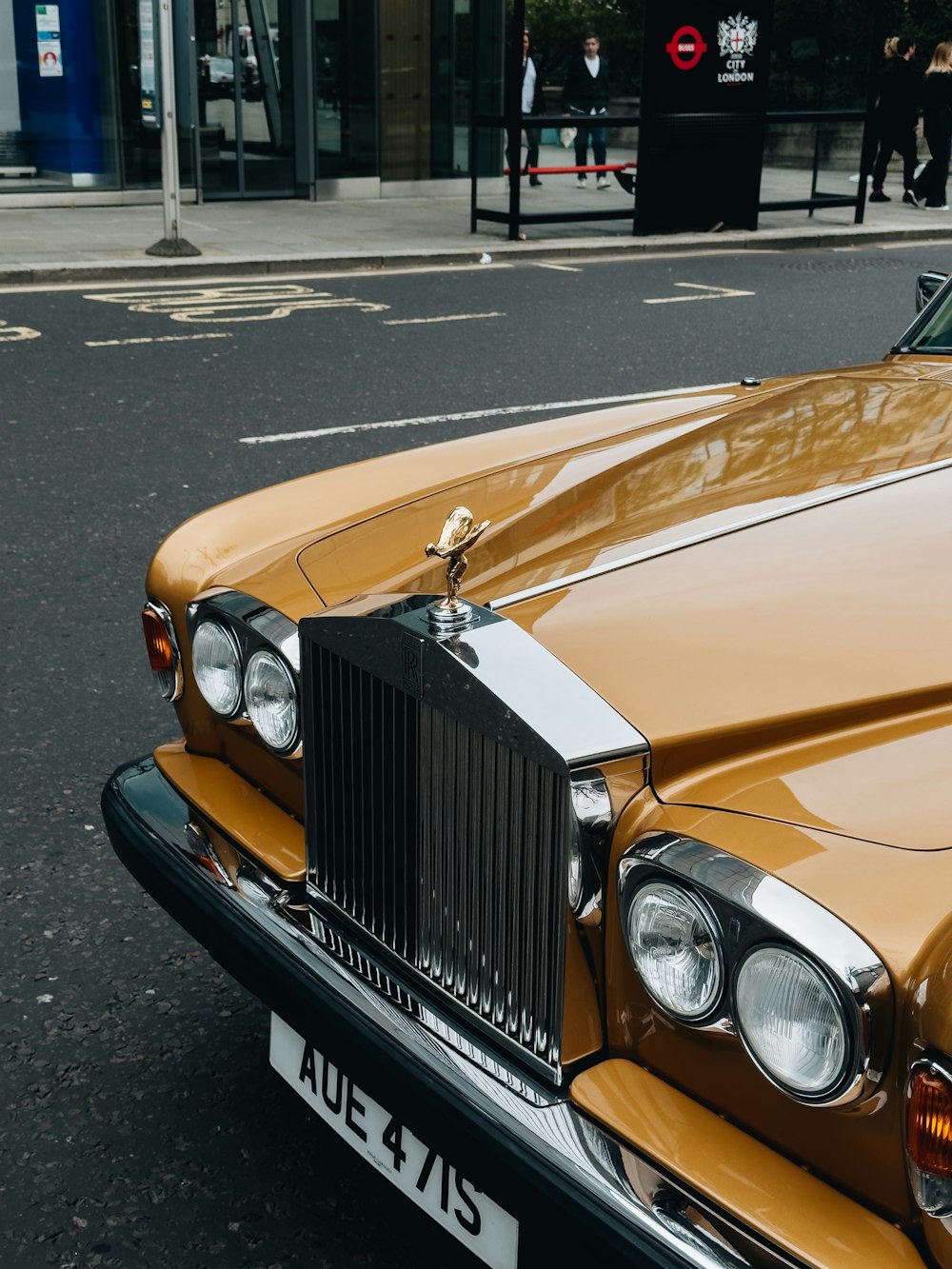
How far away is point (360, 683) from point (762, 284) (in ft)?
35.7

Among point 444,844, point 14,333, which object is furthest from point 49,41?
point 444,844

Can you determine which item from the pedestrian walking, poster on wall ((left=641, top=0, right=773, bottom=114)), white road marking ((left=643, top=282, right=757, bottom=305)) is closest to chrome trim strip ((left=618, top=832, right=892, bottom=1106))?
white road marking ((left=643, top=282, right=757, bottom=305))

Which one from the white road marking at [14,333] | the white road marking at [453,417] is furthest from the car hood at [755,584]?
the white road marking at [14,333]

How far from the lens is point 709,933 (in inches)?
61.9

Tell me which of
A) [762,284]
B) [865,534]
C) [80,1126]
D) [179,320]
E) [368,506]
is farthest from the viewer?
[762,284]

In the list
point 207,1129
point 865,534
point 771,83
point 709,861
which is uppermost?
point 771,83

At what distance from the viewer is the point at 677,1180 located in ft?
5.06

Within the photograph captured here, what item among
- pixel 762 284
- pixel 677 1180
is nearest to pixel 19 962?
pixel 677 1180

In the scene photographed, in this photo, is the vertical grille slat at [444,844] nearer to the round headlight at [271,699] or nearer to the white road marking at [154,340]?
the round headlight at [271,699]

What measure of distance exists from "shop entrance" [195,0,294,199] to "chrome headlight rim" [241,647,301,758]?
1526cm

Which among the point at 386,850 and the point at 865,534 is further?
the point at 865,534

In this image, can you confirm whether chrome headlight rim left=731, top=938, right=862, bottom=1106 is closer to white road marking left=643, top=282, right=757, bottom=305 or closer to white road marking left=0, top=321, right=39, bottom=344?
white road marking left=0, top=321, right=39, bottom=344

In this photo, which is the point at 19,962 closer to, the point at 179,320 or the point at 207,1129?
the point at 207,1129

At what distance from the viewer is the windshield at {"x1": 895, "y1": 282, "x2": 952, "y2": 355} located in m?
3.31
